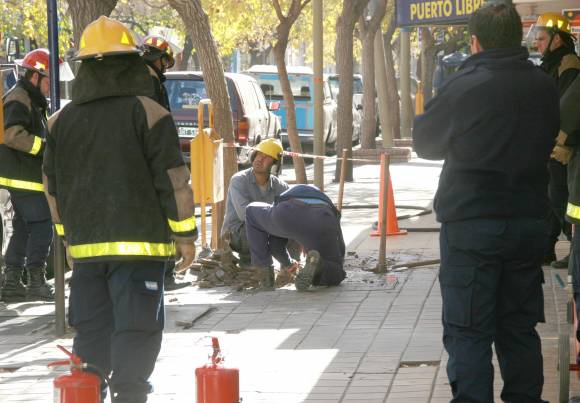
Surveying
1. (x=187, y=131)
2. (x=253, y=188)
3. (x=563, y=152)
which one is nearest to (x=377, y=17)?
(x=187, y=131)

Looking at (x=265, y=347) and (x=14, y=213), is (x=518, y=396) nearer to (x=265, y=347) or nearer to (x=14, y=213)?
(x=265, y=347)

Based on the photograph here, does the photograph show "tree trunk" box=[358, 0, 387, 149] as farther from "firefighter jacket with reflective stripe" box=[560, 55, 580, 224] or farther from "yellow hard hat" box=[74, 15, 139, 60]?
"yellow hard hat" box=[74, 15, 139, 60]

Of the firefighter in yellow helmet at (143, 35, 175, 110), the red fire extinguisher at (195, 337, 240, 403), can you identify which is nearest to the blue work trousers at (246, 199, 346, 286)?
the firefighter in yellow helmet at (143, 35, 175, 110)

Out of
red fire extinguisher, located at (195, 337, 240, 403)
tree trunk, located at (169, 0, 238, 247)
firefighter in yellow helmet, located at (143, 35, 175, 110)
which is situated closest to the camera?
red fire extinguisher, located at (195, 337, 240, 403)

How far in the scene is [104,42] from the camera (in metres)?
5.90

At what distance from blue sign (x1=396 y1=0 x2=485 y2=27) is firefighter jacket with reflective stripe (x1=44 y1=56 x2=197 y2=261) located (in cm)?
871

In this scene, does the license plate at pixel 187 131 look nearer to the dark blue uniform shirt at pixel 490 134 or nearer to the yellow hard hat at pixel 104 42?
the yellow hard hat at pixel 104 42

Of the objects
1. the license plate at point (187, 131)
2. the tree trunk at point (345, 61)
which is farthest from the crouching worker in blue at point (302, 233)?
the tree trunk at point (345, 61)

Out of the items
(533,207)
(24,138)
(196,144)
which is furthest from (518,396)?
(196,144)

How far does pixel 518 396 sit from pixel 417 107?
3350cm

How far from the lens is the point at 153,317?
579cm

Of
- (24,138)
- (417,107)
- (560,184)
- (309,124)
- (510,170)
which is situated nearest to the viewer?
(510,170)

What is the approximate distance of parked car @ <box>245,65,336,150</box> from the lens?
29.2 m

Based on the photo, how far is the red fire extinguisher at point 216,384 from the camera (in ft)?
16.5
